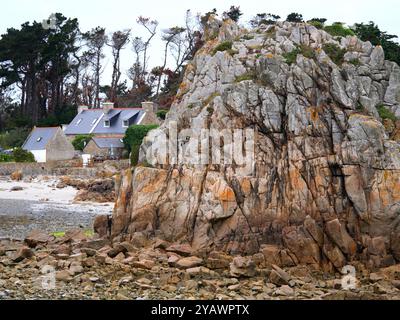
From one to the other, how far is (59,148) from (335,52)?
128 ft

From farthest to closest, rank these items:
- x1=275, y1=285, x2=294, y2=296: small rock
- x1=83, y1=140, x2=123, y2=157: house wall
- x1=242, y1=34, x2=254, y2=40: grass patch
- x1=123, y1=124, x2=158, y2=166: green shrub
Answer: x1=83, y1=140, x2=123, y2=157: house wall
x1=123, y1=124, x2=158, y2=166: green shrub
x1=242, y1=34, x2=254, y2=40: grass patch
x1=275, y1=285, x2=294, y2=296: small rock

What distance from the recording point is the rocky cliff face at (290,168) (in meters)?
25.1

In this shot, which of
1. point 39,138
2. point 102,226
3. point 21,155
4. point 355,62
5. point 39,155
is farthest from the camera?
point 39,138

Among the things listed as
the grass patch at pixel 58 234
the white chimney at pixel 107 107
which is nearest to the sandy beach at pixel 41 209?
the grass patch at pixel 58 234

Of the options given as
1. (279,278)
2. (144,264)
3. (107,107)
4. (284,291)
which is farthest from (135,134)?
(284,291)

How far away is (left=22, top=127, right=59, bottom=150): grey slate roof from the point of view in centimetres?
6319

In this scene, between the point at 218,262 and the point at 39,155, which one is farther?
the point at 39,155

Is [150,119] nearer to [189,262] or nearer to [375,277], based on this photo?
[189,262]

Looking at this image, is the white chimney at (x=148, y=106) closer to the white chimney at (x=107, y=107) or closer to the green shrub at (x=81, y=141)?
the white chimney at (x=107, y=107)

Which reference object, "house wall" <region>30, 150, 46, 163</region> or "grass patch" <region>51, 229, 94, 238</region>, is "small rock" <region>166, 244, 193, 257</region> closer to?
"grass patch" <region>51, 229, 94, 238</region>

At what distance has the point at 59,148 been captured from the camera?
64.1 m

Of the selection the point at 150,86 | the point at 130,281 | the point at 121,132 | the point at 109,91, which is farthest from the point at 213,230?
the point at 109,91

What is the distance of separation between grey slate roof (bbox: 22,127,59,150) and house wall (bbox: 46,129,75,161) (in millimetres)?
388

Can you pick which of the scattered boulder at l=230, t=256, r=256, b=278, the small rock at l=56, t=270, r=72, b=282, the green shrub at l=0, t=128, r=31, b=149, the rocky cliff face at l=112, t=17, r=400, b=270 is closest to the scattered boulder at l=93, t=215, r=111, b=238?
the rocky cliff face at l=112, t=17, r=400, b=270
